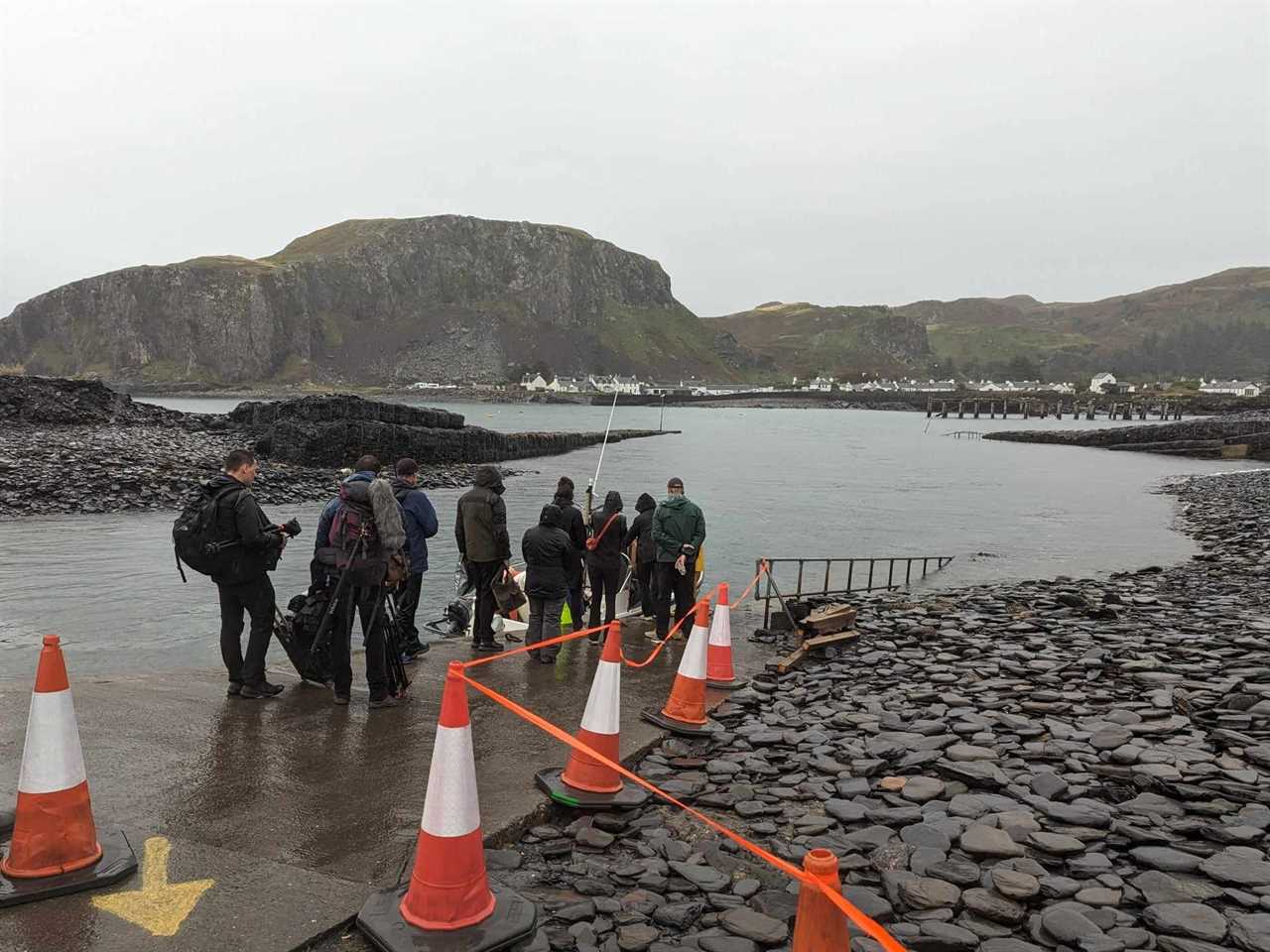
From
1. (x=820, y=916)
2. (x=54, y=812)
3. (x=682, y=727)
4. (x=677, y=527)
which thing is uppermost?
(x=677, y=527)

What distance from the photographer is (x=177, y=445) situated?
36.1 metres

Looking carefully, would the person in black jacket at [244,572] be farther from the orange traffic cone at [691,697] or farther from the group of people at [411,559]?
the orange traffic cone at [691,697]

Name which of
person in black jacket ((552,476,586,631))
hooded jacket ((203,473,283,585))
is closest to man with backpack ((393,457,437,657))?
person in black jacket ((552,476,586,631))

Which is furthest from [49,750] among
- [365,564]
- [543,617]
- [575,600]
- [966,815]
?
[575,600]

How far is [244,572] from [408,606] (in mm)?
2512

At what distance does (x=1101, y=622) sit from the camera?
37.0ft

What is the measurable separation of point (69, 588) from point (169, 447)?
71.7 feet

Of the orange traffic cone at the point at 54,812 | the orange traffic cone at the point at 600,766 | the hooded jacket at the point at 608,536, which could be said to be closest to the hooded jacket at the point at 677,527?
the hooded jacket at the point at 608,536

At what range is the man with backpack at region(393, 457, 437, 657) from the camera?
29.1 feet

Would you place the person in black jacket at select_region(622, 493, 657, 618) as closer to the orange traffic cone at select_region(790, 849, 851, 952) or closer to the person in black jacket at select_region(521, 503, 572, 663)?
the person in black jacket at select_region(521, 503, 572, 663)

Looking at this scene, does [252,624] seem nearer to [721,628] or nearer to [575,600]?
[575,600]

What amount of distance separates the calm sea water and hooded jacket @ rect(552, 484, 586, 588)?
624 cm

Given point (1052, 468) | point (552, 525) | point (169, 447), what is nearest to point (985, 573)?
point (552, 525)

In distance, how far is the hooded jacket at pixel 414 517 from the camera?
29.2 ft
